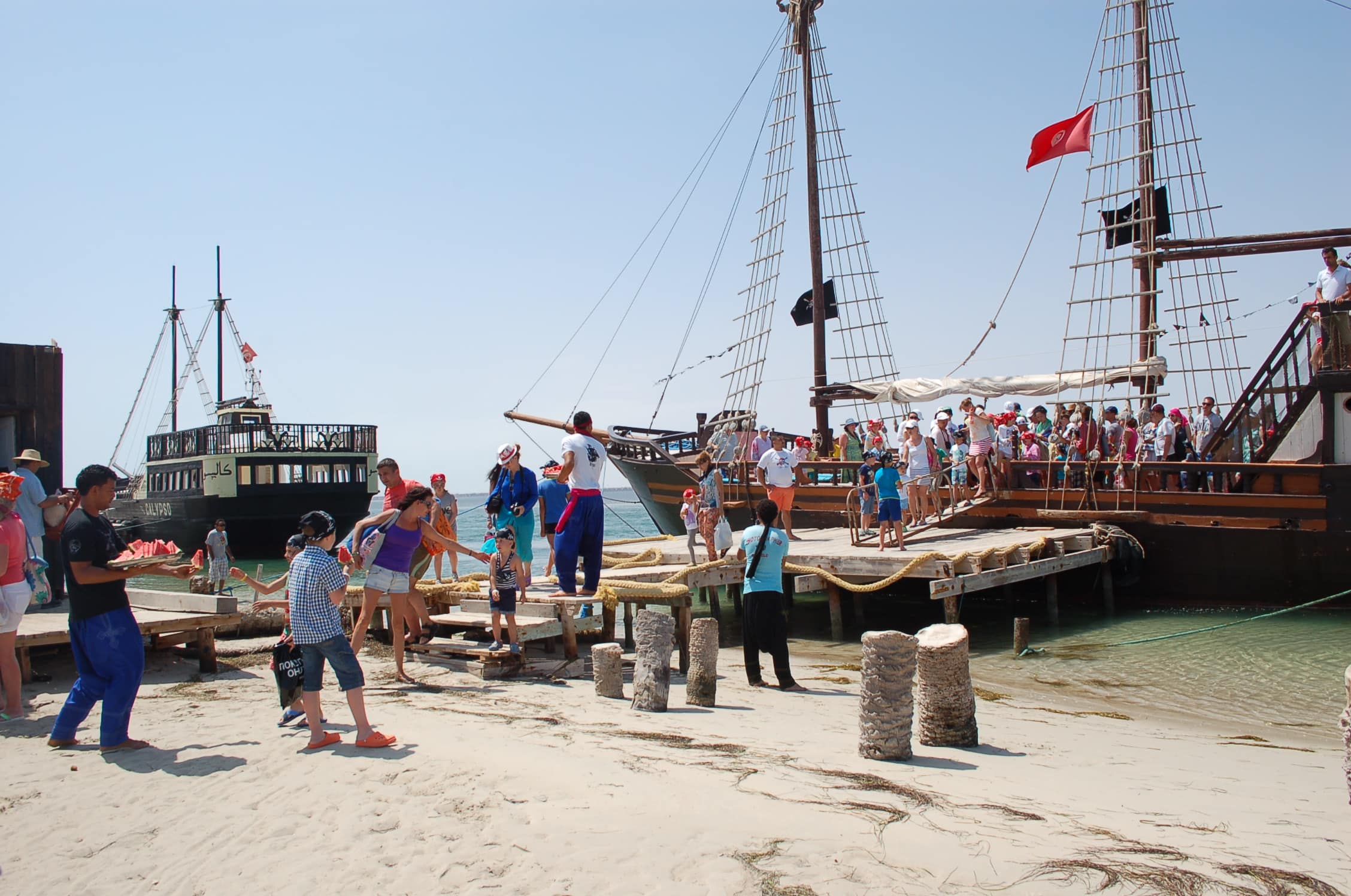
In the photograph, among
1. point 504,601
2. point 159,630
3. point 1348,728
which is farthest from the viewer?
point 159,630

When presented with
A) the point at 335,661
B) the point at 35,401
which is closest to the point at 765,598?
the point at 335,661

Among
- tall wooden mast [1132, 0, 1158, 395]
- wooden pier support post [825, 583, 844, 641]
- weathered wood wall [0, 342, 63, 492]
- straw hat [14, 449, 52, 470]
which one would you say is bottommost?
wooden pier support post [825, 583, 844, 641]

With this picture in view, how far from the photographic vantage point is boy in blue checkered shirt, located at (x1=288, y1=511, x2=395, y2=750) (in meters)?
6.01

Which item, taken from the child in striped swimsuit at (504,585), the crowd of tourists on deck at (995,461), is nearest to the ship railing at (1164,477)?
the crowd of tourists on deck at (995,461)

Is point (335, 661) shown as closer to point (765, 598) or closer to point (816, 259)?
point (765, 598)

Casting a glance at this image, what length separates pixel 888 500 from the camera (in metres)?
14.3

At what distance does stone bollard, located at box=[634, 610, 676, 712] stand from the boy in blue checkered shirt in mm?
2417

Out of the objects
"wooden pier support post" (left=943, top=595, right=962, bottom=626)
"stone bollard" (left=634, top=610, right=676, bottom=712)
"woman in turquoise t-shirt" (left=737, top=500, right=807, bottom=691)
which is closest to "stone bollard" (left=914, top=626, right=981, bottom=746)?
"woman in turquoise t-shirt" (left=737, top=500, right=807, bottom=691)

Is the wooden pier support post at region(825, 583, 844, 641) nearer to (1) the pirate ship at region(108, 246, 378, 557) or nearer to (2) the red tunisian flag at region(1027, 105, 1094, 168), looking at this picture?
(2) the red tunisian flag at region(1027, 105, 1094, 168)

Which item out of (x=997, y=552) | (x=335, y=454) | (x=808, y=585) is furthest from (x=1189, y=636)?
(x=335, y=454)

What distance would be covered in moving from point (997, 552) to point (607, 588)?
20.7ft

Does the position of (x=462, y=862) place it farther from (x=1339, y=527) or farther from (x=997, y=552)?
(x=1339, y=527)

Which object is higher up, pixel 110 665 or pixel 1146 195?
pixel 1146 195

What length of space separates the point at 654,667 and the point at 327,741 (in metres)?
2.78
